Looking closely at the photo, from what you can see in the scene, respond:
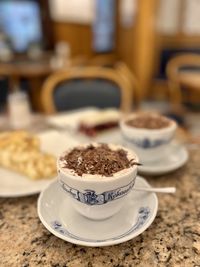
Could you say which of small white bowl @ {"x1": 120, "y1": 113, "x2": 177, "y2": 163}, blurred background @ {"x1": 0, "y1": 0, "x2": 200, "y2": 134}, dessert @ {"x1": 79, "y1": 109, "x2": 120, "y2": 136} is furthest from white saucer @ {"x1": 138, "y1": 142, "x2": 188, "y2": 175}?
blurred background @ {"x1": 0, "y1": 0, "x2": 200, "y2": 134}

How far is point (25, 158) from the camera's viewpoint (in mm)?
690

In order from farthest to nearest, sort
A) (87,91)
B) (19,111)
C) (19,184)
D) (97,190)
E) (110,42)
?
(110,42), (87,91), (19,111), (19,184), (97,190)

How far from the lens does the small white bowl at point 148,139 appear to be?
686 millimetres

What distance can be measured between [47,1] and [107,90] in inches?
105

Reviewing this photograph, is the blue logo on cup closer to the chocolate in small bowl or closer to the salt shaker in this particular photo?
the chocolate in small bowl

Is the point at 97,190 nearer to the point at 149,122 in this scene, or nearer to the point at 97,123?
the point at 149,122

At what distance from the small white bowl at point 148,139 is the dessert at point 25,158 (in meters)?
0.20

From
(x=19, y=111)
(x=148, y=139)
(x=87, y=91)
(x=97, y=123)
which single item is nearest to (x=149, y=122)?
(x=148, y=139)

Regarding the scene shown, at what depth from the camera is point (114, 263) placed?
45 centimetres

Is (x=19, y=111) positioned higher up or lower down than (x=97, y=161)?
lower down

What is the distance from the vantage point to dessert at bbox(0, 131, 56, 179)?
2.18 feet

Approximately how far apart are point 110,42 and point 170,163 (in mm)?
4118

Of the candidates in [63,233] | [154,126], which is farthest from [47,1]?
[63,233]

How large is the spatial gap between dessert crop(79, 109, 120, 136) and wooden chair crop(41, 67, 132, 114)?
0.43 meters
